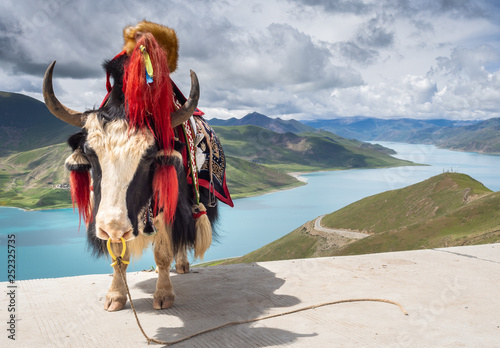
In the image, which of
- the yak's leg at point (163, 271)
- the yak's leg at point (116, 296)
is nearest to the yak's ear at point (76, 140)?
the yak's leg at point (163, 271)

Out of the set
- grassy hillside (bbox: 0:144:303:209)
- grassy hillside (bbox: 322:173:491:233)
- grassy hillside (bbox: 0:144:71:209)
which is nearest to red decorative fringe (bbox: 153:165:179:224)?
grassy hillside (bbox: 322:173:491:233)

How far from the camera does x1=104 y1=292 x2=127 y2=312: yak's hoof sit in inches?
185

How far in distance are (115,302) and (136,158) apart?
81.9 inches

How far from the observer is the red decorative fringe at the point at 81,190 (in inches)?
164

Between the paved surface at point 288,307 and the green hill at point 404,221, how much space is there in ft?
83.6

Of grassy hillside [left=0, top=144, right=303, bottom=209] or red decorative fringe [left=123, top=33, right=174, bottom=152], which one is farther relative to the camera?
grassy hillside [left=0, top=144, right=303, bottom=209]

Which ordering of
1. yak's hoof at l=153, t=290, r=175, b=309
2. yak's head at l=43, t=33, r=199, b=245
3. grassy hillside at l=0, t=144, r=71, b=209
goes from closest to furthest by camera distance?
yak's head at l=43, t=33, r=199, b=245 → yak's hoof at l=153, t=290, r=175, b=309 → grassy hillside at l=0, t=144, r=71, b=209

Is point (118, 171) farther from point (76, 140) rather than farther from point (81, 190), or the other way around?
point (81, 190)

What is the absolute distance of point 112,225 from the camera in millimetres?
3377

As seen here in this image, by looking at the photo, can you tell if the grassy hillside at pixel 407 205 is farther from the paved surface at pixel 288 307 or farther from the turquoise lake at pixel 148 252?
the paved surface at pixel 288 307

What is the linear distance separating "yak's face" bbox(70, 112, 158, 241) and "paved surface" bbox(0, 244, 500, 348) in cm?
128

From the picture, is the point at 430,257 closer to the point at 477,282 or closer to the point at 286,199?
the point at 477,282

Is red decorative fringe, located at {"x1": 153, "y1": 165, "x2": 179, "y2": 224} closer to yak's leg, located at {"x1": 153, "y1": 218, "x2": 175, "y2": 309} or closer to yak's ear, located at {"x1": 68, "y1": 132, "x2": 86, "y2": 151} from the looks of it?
yak's ear, located at {"x1": 68, "y1": 132, "x2": 86, "y2": 151}

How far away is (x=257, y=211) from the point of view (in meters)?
126
